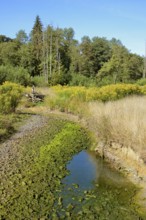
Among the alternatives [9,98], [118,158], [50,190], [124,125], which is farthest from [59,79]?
[50,190]

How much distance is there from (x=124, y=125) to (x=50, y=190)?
11.8ft

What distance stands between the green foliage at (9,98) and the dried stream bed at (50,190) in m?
5.74

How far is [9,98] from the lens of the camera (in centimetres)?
1769

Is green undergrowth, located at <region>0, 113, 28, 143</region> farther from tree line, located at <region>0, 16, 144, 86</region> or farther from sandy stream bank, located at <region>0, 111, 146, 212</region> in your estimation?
tree line, located at <region>0, 16, 144, 86</region>

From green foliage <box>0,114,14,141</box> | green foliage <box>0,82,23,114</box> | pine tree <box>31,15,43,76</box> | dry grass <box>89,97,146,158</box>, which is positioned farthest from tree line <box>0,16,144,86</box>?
dry grass <box>89,97,146,158</box>

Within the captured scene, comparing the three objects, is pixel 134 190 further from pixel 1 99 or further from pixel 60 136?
pixel 1 99

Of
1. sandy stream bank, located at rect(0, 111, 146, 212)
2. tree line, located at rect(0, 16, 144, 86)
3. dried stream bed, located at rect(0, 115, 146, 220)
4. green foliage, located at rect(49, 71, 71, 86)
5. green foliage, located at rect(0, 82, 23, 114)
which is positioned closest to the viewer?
dried stream bed, located at rect(0, 115, 146, 220)

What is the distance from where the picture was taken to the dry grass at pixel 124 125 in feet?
30.5

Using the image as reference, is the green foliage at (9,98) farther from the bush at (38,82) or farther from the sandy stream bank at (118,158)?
the bush at (38,82)

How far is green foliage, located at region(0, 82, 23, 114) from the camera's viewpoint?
17.5 m

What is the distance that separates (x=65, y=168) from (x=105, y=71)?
36.8 meters

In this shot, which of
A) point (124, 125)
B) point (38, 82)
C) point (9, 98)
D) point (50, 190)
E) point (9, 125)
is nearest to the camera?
point (50, 190)

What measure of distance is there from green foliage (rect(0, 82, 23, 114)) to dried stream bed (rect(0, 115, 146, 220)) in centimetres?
574

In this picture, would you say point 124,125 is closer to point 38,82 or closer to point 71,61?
point 38,82
